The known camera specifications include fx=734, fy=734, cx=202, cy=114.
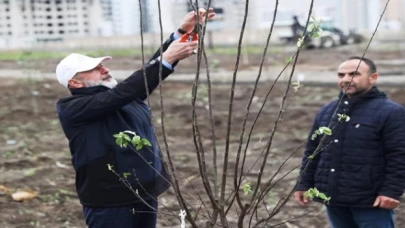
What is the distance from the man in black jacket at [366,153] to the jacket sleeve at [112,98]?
1145mm

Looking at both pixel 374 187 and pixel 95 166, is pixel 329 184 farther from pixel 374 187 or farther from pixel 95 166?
pixel 95 166

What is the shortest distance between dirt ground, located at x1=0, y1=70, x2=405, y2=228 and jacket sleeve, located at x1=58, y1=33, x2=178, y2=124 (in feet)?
2.02

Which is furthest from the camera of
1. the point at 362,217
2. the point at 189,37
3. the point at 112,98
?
the point at 362,217

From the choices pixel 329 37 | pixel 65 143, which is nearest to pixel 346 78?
pixel 65 143

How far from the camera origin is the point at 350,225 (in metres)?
4.57

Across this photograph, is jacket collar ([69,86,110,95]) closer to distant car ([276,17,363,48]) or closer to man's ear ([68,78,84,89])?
man's ear ([68,78,84,89])

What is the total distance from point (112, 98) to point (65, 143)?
25.1ft

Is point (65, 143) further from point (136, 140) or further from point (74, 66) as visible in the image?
point (136, 140)

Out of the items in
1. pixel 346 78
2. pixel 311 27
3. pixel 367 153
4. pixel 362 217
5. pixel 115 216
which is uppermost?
pixel 311 27

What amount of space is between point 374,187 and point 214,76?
1710cm

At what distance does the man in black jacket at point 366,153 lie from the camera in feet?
13.8

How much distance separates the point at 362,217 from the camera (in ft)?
14.4

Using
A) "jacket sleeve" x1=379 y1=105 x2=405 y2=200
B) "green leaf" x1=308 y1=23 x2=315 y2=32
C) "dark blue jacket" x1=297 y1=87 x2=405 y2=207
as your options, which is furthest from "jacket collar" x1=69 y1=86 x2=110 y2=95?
"jacket sleeve" x1=379 y1=105 x2=405 y2=200

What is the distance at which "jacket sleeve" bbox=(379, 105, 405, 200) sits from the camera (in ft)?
13.7
